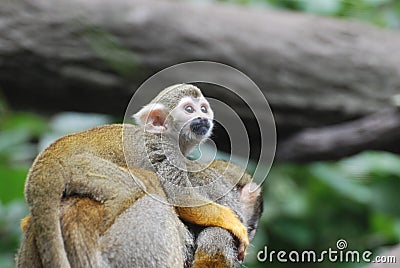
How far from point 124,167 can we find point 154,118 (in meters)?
0.21

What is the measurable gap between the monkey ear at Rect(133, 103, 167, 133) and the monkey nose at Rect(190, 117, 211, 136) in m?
0.09

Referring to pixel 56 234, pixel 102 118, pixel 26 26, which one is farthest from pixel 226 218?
pixel 102 118

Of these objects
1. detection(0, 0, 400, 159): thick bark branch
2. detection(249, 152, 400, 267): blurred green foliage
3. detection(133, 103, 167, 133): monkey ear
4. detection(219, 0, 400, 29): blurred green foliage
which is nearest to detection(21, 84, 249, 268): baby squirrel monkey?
detection(133, 103, 167, 133): monkey ear

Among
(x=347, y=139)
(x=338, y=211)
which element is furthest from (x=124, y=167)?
(x=338, y=211)

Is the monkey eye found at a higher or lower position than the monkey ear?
higher

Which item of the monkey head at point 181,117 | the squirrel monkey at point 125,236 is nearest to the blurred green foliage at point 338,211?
the monkey head at point 181,117

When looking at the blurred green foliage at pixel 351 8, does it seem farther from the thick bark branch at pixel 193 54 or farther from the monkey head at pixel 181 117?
the monkey head at pixel 181 117

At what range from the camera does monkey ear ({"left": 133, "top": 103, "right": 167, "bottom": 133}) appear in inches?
76.9

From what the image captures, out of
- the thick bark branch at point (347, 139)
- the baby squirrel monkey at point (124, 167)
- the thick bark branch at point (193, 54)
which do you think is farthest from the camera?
the thick bark branch at point (193, 54)

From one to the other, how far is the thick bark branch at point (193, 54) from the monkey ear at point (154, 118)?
2008 millimetres

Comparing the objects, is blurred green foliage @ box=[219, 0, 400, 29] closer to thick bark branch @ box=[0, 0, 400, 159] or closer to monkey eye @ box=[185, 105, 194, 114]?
thick bark branch @ box=[0, 0, 400, 159]

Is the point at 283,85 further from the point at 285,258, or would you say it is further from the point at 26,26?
the point at 26,26

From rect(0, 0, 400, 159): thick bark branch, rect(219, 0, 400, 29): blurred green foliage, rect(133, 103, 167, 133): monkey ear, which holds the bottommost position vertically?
rect(133, 103, 167, 133): monkey ear

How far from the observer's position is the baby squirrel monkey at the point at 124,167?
1654 mm
